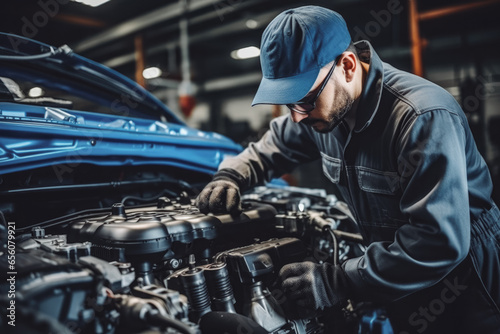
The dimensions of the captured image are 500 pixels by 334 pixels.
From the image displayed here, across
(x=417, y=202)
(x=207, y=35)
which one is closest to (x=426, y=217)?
(x=417, y=202)

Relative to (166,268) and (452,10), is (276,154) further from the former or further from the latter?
(452,10)

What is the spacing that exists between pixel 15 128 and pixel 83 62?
0.59 m

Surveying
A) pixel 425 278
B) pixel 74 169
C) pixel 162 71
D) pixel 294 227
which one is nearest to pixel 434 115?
pixel 425 278

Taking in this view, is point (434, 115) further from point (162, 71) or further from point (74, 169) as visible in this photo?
point (162, 71)

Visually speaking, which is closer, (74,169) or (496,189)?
(74,169)

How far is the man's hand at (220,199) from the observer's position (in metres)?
1.41

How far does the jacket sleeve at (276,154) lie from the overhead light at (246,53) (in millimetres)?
7549

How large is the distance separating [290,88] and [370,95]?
0.31 metres

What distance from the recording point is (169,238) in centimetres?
116

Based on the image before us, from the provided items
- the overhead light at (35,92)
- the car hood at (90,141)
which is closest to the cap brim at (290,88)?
the car hood at (90,141)

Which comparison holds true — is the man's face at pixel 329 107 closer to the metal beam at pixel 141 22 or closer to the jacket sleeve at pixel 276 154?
the jacket sleeve at pixel 276 154

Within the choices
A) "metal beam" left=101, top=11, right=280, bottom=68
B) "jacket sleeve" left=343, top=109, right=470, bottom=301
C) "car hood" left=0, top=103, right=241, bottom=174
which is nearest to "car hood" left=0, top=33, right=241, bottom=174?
"car hood" left=0, top=103, right=241, bottom=174

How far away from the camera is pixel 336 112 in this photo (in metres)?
1.25

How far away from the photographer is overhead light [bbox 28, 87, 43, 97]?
160 cm
